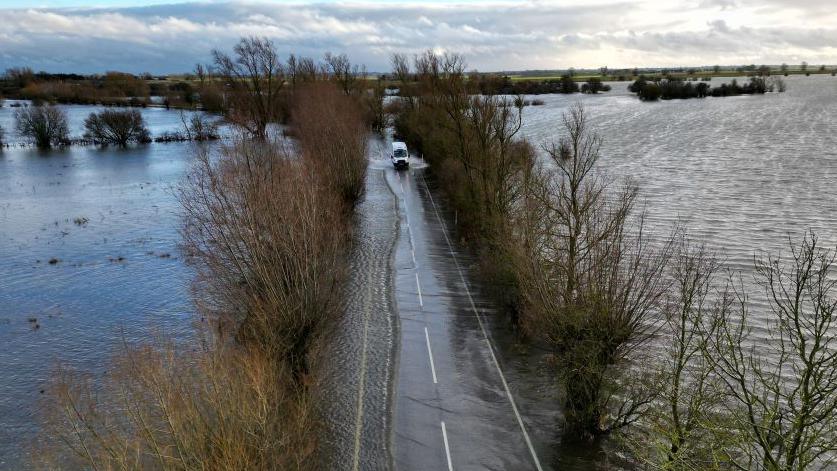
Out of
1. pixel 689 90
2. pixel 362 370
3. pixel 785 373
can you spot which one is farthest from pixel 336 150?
pixel 689 90

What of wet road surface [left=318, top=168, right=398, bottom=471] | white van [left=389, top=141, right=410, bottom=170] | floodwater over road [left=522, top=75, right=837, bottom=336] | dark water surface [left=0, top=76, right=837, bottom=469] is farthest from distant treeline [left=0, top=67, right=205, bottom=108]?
wet road surface [left=318, top=168, right=398, bottom=471]

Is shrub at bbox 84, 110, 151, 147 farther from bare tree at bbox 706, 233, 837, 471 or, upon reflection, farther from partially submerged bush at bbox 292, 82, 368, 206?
bare tree at bbox 706, 233, 837, 471

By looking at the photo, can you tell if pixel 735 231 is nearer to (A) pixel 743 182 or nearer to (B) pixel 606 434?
(A) pixel 743 182

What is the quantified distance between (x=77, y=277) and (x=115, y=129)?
70522mm

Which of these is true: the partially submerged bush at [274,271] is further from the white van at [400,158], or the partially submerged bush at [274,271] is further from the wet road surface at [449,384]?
the white van at [400,158]

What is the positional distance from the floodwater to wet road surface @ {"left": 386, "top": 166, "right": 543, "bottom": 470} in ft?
38.8

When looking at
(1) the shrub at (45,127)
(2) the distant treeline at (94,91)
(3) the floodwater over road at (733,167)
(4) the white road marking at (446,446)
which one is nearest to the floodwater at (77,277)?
(4) the white road marking at (446,446)

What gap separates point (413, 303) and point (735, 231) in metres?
23.6

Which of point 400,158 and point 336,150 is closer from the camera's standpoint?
point 336,150

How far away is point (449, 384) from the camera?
77.4 feet

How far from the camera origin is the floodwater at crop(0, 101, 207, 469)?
26.1 metres

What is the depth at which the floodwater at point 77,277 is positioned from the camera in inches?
1027

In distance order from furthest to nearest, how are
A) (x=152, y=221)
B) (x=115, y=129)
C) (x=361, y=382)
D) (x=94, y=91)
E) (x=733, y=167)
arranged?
(x=94, y=91) → (x=115, y=129) → (x=733, y=167) → (x=152, y=221) → (x=361, y=382)

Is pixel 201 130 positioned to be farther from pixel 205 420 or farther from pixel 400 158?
pixel 205 420
